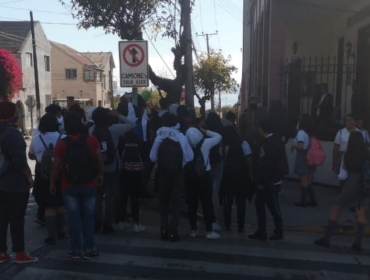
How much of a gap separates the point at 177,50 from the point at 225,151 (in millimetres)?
5875

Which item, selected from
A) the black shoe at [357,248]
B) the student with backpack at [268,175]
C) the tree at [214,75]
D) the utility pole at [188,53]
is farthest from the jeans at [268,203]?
the tree at [214,75]

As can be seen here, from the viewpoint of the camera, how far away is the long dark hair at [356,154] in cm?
622

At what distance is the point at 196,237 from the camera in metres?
6.90

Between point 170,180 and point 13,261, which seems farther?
point 170,180

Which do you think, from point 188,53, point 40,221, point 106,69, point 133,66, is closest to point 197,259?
point 40,221

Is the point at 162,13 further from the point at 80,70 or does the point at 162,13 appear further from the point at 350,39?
the point at 80,70

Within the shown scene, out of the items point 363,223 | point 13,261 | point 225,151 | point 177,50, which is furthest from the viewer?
point 177,50

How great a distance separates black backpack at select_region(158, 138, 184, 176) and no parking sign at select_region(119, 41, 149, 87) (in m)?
2.64

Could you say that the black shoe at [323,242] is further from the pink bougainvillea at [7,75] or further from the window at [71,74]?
the window at [71,74]

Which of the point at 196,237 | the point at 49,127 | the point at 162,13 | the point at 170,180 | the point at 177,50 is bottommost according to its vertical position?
the point at 196,237

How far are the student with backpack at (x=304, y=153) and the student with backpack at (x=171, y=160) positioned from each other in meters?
2.81

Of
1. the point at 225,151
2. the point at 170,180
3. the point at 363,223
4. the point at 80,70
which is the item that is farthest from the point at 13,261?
the point at 80,70

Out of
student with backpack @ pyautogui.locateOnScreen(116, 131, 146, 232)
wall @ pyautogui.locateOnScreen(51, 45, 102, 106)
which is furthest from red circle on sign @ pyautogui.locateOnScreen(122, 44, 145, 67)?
wall @ pyautogui.locateOnScreen(51, 45, 102, 106)

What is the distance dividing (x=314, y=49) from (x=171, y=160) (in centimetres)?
1309
